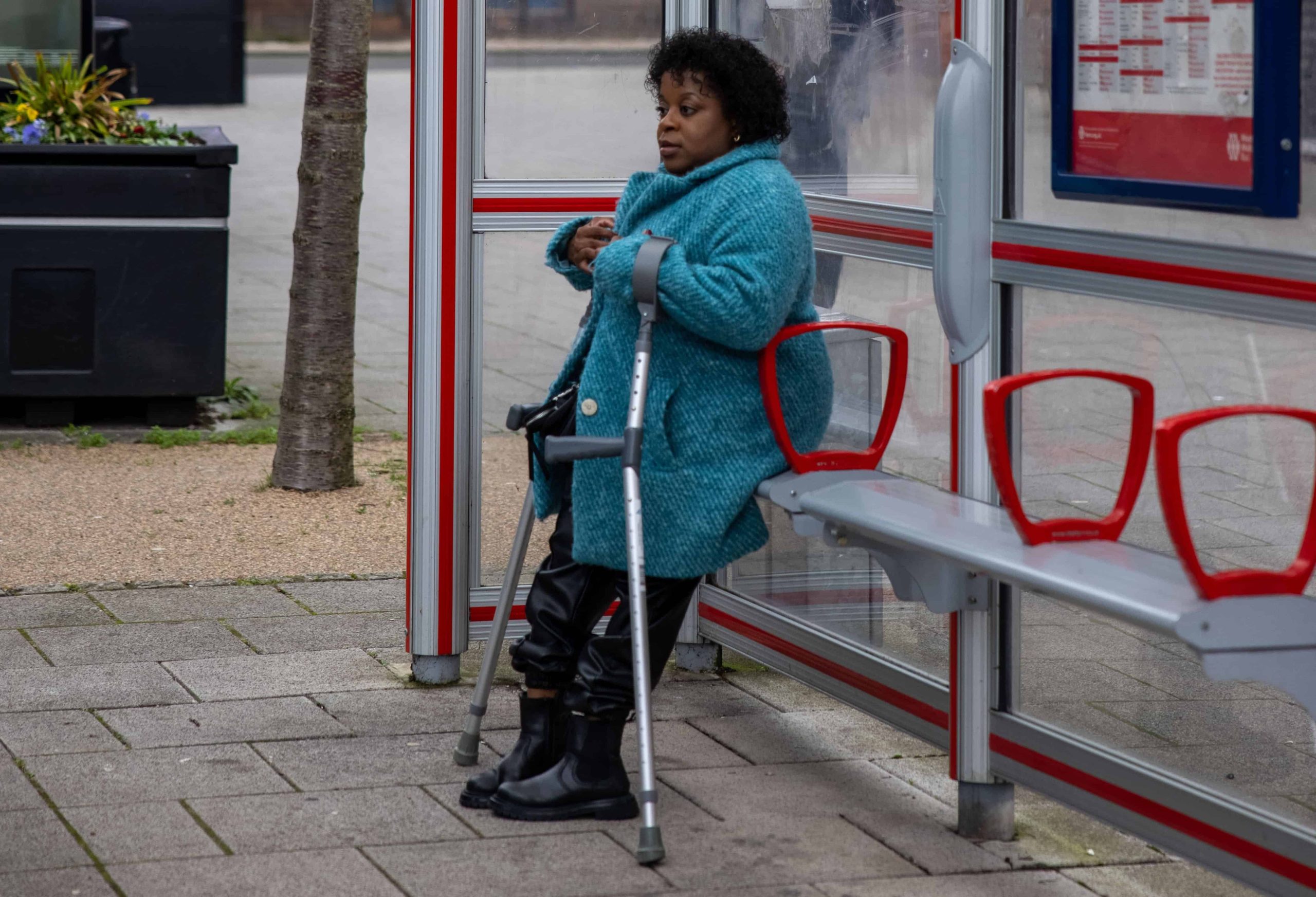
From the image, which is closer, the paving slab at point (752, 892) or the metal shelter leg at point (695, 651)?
the paving slab at point (752, 892)

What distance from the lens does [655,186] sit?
11.9 feet

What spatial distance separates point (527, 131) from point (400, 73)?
78.3 ft

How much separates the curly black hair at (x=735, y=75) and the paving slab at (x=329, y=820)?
1.51 meters

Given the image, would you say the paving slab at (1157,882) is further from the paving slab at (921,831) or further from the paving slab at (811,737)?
the paving slab at (811,737)

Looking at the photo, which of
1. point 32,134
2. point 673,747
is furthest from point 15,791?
point 32,134

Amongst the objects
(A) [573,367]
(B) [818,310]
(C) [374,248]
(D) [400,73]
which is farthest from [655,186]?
(D) [400,73]

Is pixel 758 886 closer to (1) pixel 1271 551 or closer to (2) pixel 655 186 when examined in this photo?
(1) pixel 1271 551

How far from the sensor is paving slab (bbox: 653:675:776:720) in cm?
455

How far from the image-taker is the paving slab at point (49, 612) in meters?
5.20

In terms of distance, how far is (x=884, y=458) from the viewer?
427 centimetres

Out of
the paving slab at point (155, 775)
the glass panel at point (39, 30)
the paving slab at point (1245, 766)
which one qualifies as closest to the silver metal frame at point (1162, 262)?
the paving slab at point (1245, 766)

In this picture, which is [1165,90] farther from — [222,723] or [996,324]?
[222,723]

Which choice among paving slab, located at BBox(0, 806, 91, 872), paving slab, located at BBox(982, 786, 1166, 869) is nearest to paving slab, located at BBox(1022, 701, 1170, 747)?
paving slab, located at BBox(982, 786, 1166, 869)

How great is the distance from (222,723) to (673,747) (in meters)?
Result: 1.07
